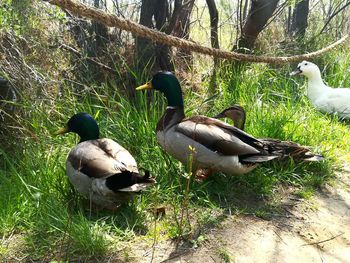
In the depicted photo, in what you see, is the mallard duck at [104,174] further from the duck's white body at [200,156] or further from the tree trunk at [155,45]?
the tree trunk at [155,45]

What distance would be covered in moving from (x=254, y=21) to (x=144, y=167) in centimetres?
343

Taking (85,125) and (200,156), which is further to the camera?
(85,125)

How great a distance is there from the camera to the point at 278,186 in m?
4.02

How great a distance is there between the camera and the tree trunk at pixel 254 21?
21.3 ft

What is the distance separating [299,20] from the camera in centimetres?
841

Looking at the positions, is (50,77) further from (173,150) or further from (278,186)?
(278,186)

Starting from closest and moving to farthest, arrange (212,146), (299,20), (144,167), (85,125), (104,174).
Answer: (104,174) < (212,146) < (85,125) < (144,167) < (299,20)

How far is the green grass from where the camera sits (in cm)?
318

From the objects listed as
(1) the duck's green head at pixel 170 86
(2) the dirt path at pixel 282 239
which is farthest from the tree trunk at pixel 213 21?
(2) the dirt path at pixel 282 239

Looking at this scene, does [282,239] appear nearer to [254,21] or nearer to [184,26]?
[184,26]

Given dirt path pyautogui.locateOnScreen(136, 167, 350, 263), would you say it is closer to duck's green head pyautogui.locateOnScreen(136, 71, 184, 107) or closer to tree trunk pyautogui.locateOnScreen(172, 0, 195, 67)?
duck's green head pyautogui.locateOnScreen(136, 71, 184, 107)

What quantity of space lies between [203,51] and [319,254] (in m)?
1.92

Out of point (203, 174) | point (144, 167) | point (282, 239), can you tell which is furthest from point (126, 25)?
point (282, 239)

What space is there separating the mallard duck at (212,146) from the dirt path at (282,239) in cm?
43
